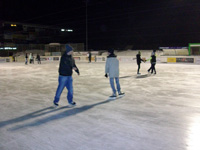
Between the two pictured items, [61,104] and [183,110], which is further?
[61,104]

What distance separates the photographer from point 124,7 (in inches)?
1655

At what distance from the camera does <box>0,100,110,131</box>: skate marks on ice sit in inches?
177

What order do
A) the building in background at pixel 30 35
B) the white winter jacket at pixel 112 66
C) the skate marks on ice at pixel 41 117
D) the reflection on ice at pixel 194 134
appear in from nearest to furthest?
1. the reflection on ice at pixel 194 134
2. the skate marks on ice at pixel 41 117
3. the white winter jacket at pixel 112 66
4. the building in background at pixel 30 35

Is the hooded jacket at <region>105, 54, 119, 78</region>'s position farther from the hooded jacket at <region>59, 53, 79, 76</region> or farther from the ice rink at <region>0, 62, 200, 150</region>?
the hooded jacket at <region>59, 53, 79, 76</region>

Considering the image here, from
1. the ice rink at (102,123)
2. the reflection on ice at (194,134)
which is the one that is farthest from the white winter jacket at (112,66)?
the reflection on ice at (194,134)

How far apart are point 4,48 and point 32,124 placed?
41349mm

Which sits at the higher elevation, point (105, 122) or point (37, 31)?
point (37, 31)

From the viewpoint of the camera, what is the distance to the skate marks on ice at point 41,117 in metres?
4.49

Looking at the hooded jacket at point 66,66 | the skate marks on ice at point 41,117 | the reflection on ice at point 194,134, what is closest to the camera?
the reflection on ice at point 194,134

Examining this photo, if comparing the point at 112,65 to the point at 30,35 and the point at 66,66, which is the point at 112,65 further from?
the point at 30,35

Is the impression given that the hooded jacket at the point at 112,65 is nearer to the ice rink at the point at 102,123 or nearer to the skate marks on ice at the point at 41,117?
the ice rink at the point at 102,123

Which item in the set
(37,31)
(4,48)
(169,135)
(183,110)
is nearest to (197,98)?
(183,110)

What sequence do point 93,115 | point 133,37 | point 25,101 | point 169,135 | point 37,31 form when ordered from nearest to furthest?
point 169,135 < point 93,115 < point 25,101 < point 133,37 < point 37,31

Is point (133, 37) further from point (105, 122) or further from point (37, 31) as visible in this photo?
point (105, 122)
